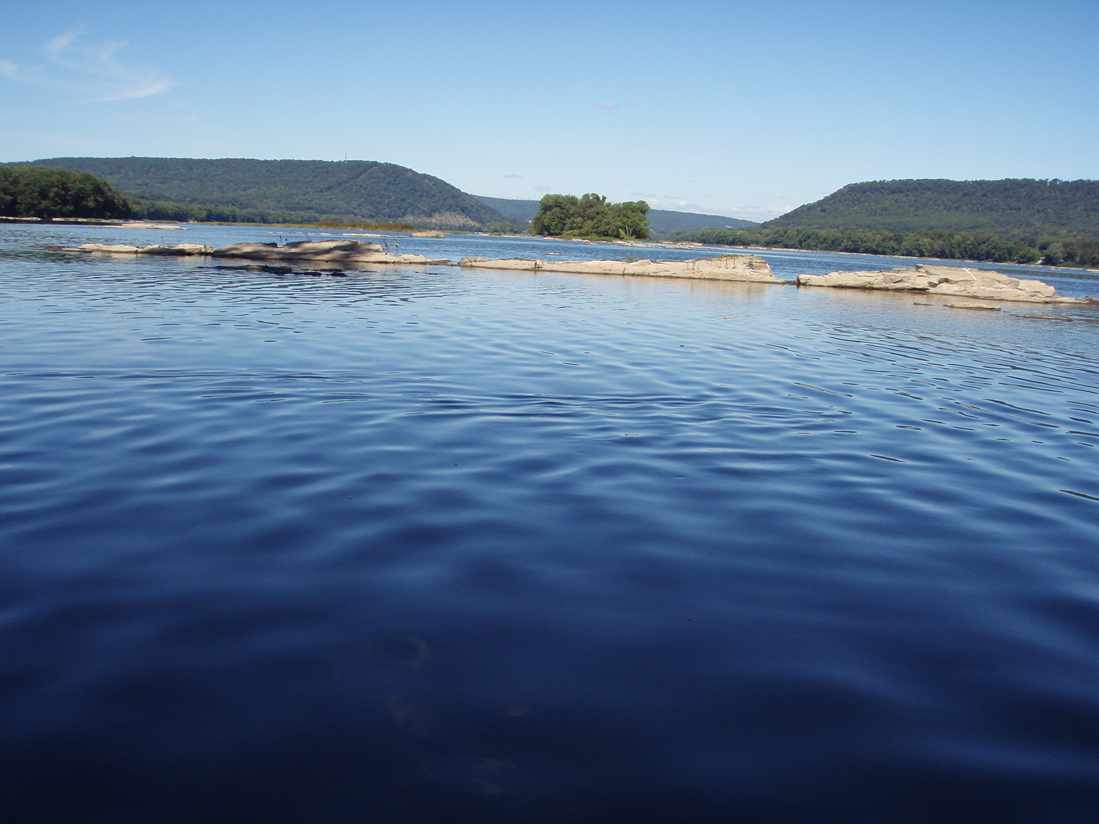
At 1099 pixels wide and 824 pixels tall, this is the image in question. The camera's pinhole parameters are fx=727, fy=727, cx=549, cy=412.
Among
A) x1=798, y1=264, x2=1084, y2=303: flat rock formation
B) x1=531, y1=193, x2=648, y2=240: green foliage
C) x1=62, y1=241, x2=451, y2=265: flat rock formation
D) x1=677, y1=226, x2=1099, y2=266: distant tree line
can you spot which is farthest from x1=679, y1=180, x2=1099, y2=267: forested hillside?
x1=62, y1=241, x2=451, y2=265: flat rock formation

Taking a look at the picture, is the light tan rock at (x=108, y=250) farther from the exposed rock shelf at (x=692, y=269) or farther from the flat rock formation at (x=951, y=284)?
the flat rock formation at (x=951, y=284)

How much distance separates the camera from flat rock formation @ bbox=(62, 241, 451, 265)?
3525 centimetres

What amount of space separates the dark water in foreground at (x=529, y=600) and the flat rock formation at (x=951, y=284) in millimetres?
29829

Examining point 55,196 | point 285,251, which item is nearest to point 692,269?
point 285,251

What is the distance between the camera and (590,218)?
165625 mm

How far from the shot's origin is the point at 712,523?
5.23 metres

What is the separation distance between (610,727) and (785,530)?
2.73 meters

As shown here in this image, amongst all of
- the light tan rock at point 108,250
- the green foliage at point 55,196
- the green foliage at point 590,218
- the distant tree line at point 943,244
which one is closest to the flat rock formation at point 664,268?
the light tan rock at point 108,250

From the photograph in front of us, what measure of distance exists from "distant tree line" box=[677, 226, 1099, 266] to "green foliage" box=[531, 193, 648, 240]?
34.5 metres

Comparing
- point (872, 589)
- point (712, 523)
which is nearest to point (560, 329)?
point (712, 523)

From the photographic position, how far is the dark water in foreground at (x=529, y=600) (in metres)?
2.59

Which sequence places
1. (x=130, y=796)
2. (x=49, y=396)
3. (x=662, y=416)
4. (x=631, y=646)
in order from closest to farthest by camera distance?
(x=130, y=796), (x=631, y=646), (x=49, y=396), (x=662, y=416)

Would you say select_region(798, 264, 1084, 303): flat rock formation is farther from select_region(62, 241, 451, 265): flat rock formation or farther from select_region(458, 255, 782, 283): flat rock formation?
select_region(62, 241, 451, 265): flat rock formation

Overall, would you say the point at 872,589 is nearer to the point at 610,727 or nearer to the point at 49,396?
the point at 610,727
